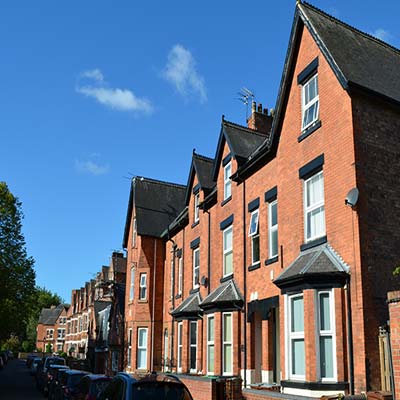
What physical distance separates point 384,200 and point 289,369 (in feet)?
16.1

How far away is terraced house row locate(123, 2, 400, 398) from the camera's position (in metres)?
12.1

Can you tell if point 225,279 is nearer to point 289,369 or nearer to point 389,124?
point 289,369

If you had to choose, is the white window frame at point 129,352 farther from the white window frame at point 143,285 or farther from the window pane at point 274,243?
the window pane at point 274,243

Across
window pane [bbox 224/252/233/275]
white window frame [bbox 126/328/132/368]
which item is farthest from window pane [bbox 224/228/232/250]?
white window frame [bbox 126/328/132/368]

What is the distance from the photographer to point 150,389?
9695mm

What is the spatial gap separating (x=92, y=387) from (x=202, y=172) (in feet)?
40.1

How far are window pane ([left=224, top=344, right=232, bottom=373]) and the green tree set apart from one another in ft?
73.1

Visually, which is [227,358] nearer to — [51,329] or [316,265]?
[316,265]

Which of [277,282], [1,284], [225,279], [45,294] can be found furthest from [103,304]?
[45,294]

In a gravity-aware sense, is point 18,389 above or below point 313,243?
below

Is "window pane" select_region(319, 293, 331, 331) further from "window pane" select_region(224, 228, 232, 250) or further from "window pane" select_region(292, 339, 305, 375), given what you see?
"window pane" select_region(224, 228, 232, 250)

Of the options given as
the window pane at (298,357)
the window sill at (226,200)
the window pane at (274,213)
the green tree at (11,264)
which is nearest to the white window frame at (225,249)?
the window sill at (226,200)

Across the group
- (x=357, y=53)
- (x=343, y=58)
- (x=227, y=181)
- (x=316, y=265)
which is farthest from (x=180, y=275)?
(x=343, y=58)

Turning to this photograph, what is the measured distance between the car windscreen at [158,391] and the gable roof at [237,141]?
10992 millimetres
